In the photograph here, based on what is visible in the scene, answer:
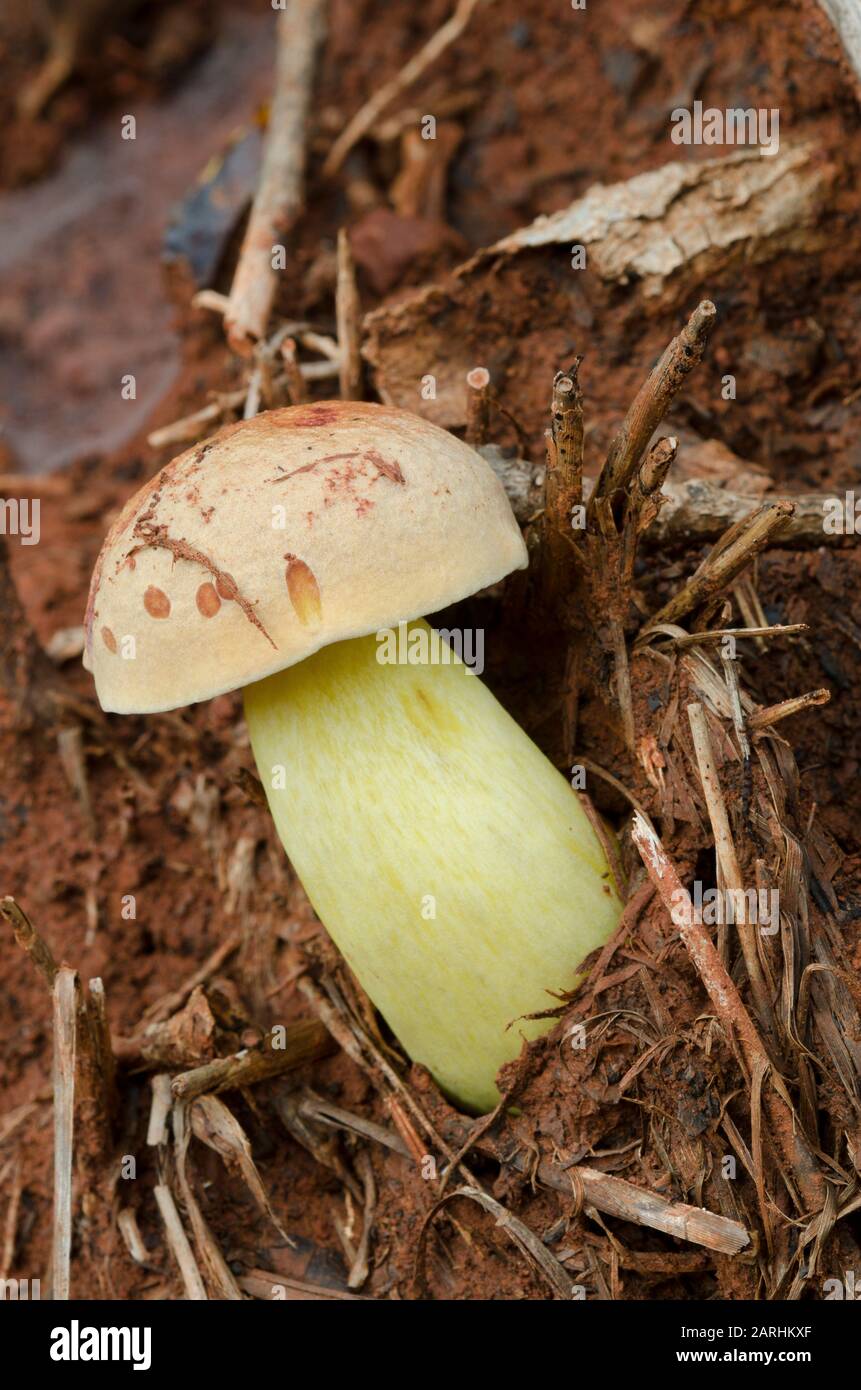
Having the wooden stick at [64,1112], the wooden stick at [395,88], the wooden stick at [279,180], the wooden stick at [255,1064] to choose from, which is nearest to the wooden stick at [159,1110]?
the wooden stick at [255,1064]

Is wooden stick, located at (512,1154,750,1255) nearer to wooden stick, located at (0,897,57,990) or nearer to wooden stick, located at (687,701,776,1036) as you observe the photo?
wooden stick, located at (687,701,776,1036)

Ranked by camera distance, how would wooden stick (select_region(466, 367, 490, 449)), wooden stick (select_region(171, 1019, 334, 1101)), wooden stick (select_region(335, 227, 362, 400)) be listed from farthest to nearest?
1. wooden stick (select_region(335, 227, 362, 400))
2. wooden stick (select_region(466, 367, 490, 449))
3. wooden stick (select_region(171, 1019, 334, 1101))

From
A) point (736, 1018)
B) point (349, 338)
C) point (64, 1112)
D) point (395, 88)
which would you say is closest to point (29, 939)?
point (64, 1112)

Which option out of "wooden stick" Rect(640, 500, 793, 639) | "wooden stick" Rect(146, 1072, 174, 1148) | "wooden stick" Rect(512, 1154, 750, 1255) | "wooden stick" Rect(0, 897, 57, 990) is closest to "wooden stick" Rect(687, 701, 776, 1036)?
"wooden stick" Rect(640, 500, 793, 639)

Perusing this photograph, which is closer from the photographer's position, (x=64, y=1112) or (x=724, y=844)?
(x=724, y=844)

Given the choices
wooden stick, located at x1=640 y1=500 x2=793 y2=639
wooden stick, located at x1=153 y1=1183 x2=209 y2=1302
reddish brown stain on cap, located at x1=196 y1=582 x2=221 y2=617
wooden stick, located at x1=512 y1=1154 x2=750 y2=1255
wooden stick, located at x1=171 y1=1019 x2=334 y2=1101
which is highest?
wooden stick, located at x1=640 y1=500 x2=793 y2=639

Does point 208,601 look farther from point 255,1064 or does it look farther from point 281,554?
point 255,1064

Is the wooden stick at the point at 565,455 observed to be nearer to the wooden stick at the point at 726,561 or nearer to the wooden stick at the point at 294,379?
the wooden stick at the point at 726,561
